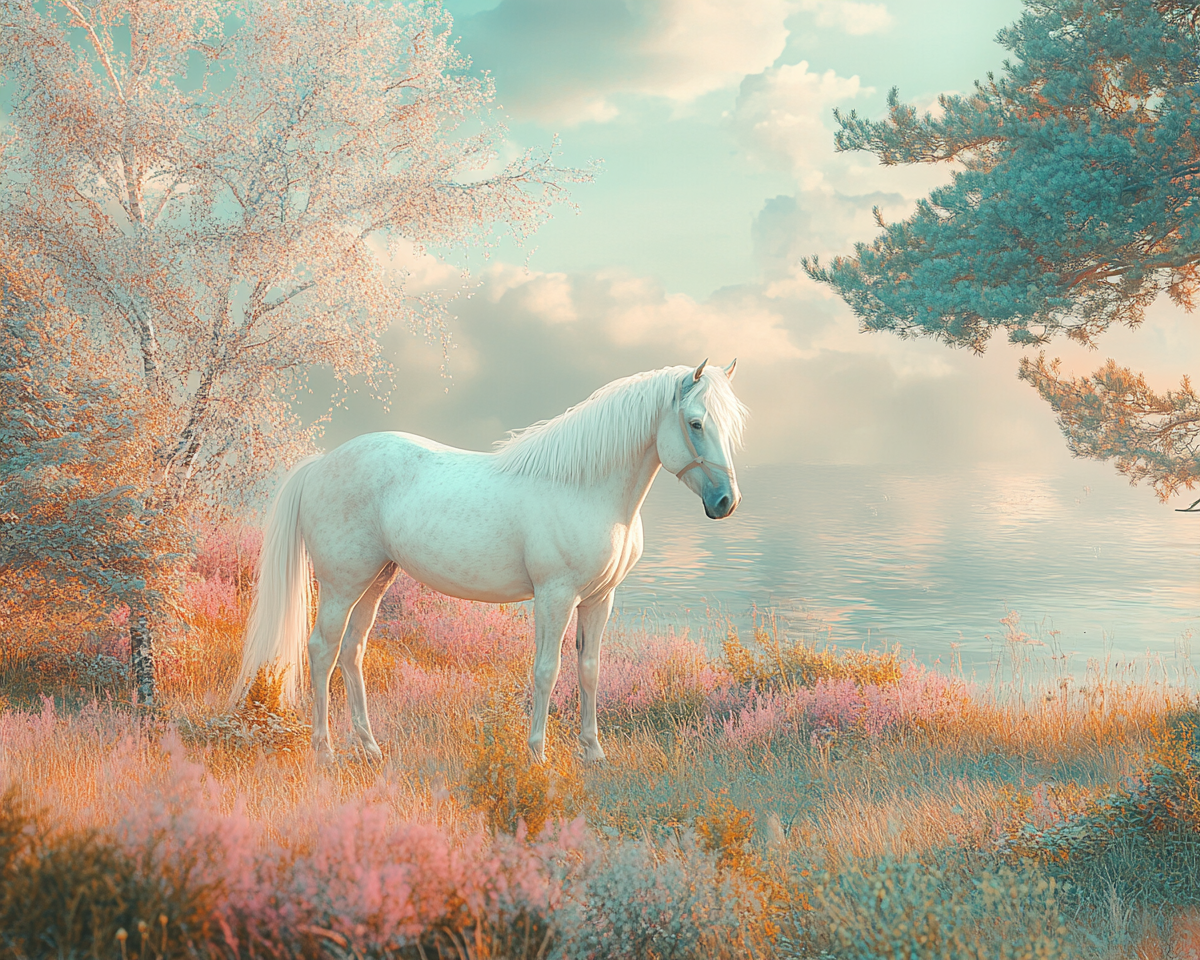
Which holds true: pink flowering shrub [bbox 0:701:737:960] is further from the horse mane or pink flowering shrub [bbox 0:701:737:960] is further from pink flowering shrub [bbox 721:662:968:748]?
pink flowering shrub [bbox 721:662:968:748]

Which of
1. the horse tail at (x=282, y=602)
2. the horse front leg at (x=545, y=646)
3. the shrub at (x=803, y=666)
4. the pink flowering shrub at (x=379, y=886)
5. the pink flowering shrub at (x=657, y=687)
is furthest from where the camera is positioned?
the shrub at (x=803, y=666)

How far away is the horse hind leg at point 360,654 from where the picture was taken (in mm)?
5539

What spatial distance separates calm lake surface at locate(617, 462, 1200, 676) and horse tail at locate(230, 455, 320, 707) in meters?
4.36

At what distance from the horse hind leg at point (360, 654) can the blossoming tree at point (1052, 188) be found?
4171 millimetres

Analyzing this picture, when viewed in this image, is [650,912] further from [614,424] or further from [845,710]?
[845,710]

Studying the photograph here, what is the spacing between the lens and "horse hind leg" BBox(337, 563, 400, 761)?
5539mm

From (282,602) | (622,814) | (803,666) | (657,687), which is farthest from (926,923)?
(282,602)

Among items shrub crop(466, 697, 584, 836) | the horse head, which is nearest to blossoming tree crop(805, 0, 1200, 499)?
the horse head

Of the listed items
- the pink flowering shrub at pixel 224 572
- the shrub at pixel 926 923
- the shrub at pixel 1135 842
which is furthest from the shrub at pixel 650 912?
the pink flowering shrub at pixel 224 572

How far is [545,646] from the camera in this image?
4.88 metres

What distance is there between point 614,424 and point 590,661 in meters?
1.52

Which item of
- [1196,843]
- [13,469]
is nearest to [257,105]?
[13,469]

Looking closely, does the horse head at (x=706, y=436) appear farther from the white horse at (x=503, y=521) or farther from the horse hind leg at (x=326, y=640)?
the horse hind leg at (x=326, y=640)

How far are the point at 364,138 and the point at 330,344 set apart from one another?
2.39 m
